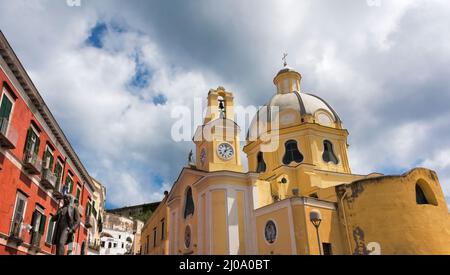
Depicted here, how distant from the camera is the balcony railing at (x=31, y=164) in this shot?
14359 millimetres

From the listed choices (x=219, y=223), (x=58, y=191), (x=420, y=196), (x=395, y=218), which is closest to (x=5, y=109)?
(x=58, y=191)

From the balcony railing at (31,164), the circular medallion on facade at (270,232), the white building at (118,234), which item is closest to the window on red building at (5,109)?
the balcony railing at (31,164)

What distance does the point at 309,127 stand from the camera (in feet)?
91.9

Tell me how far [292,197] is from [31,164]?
1348cm

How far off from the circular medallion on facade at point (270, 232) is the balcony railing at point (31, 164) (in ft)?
42.9

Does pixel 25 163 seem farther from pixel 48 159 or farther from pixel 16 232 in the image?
pixel 48 159

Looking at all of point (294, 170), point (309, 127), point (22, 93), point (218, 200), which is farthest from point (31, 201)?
point (309, 127)

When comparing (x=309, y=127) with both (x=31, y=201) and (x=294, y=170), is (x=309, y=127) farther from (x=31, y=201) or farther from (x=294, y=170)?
(x=31, y=201)

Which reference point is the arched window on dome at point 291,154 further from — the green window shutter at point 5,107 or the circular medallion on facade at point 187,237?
the green window shutter at point 5,107

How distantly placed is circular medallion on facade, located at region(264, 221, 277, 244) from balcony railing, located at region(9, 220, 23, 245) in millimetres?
13060

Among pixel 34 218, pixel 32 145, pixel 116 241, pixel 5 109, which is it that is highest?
pixel 116 241

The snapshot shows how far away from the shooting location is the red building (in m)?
12.9

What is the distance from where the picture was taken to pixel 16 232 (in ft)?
44.5
